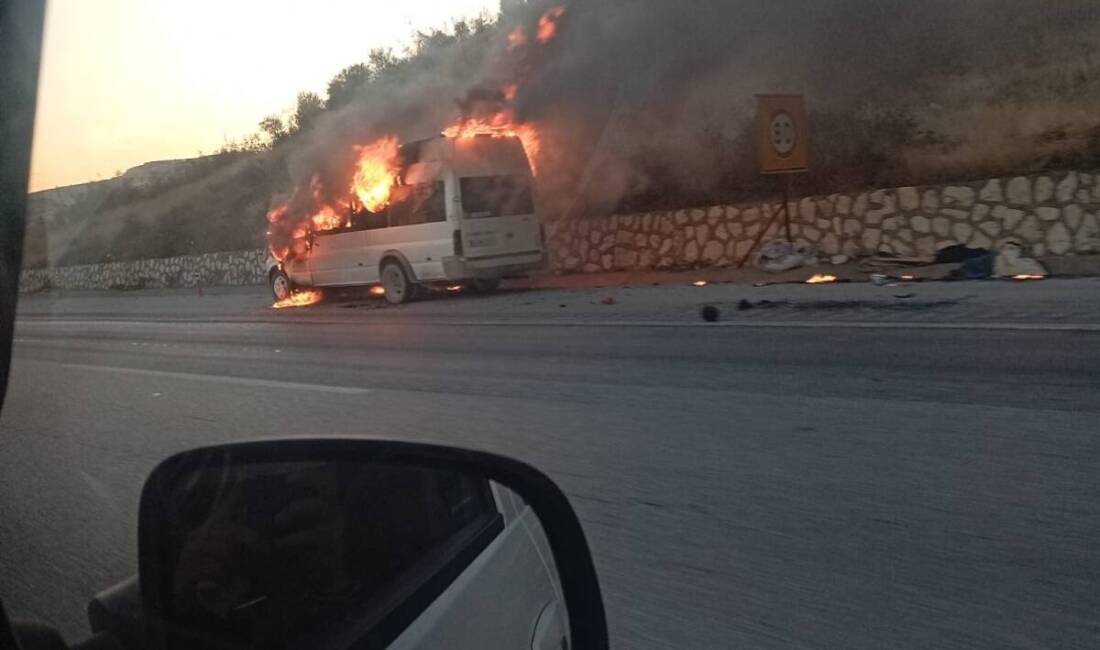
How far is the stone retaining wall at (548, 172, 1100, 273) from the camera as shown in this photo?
14898 millimetres

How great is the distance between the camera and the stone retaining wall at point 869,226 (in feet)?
48.9

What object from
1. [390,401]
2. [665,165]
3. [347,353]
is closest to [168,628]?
[390,401]

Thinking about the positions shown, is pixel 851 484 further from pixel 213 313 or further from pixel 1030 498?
pixel 213 313

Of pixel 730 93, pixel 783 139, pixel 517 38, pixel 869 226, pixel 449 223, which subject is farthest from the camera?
pixel 730 93

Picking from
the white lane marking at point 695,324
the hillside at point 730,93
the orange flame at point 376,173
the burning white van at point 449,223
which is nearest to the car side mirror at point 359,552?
the white lane marking at point 695,324

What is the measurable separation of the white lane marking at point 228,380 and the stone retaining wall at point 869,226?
10.3 m

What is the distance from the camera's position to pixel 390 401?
9.12 m

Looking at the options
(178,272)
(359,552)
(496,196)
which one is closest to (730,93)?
(496,196)

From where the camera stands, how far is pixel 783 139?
58.2 ft

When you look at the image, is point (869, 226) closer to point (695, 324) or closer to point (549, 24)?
point (695, 324)

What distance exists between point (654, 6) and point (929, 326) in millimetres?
14558

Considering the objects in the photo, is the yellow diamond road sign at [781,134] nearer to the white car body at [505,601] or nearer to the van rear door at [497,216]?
the van rear door at [497,216]

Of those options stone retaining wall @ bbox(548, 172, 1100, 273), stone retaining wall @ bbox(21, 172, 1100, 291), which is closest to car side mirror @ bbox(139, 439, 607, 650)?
stone retaining wall @ bbox(21, 172, 1100, 291)

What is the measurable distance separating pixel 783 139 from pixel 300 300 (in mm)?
10481
